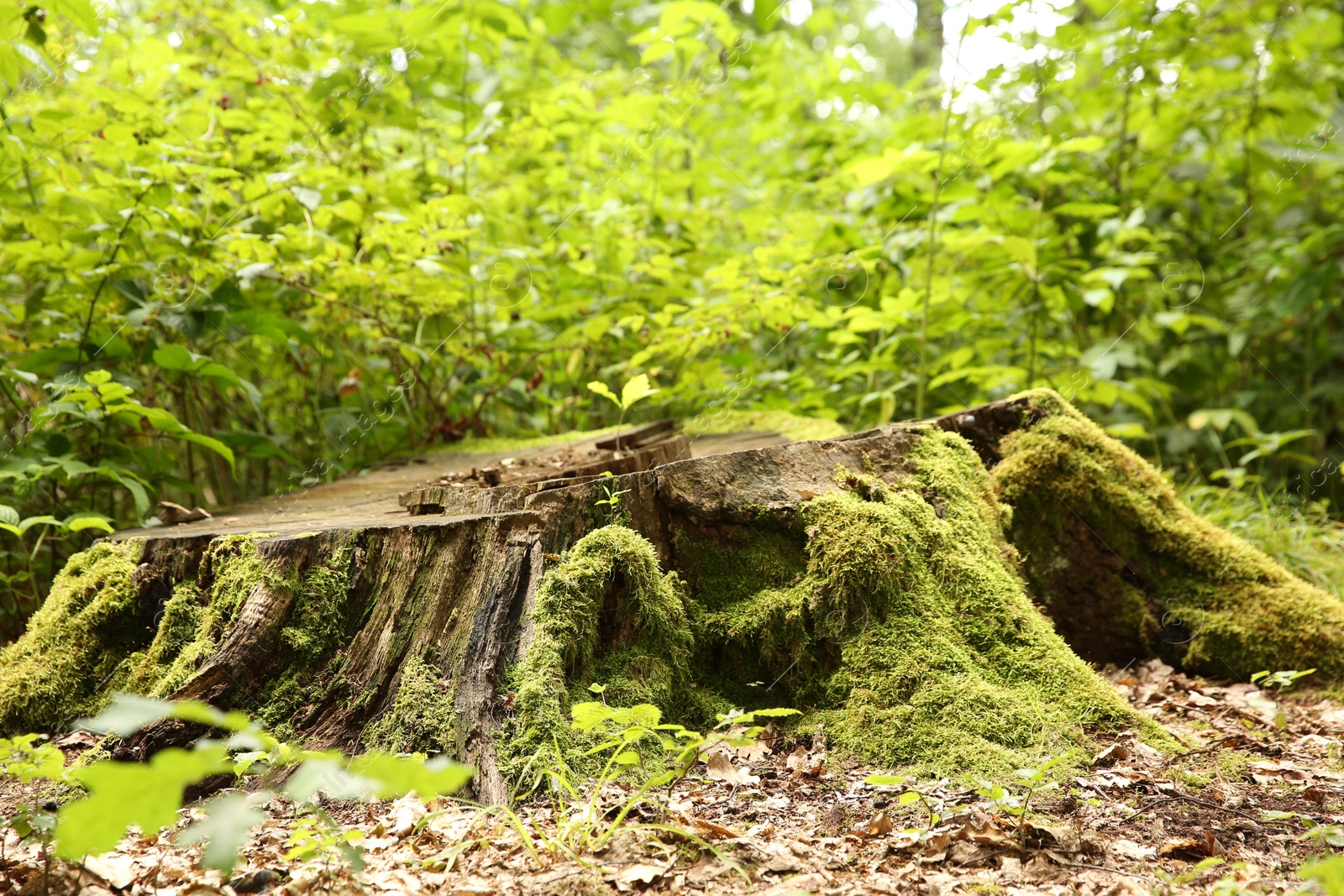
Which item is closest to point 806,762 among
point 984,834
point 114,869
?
point 984,834

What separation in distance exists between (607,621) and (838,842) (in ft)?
2.58

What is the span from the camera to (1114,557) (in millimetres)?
2916

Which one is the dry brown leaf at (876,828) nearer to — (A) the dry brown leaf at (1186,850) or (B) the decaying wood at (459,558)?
(A) the dry brown leaf at (1186,850)

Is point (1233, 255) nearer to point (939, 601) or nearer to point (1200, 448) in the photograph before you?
point (1200, 448)

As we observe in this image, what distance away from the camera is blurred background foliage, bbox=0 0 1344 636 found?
3195 mm

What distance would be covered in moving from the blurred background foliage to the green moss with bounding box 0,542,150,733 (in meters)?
0.38

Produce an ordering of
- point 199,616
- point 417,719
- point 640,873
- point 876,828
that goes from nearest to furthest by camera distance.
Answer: point 640,873 < point 876,828 < point 417,719 < point 199,616

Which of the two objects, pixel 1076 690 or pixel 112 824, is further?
pixel 1076 690

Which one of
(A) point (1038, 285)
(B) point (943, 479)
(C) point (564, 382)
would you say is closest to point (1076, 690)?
(B) point (943, 479)

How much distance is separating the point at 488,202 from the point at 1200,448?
4400 millimetres

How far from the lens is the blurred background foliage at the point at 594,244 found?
3.20m

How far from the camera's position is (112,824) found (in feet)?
2.87

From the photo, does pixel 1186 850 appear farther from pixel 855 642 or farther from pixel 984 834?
Answer: pixel 855 642

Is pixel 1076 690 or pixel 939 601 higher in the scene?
pixel 939 601
